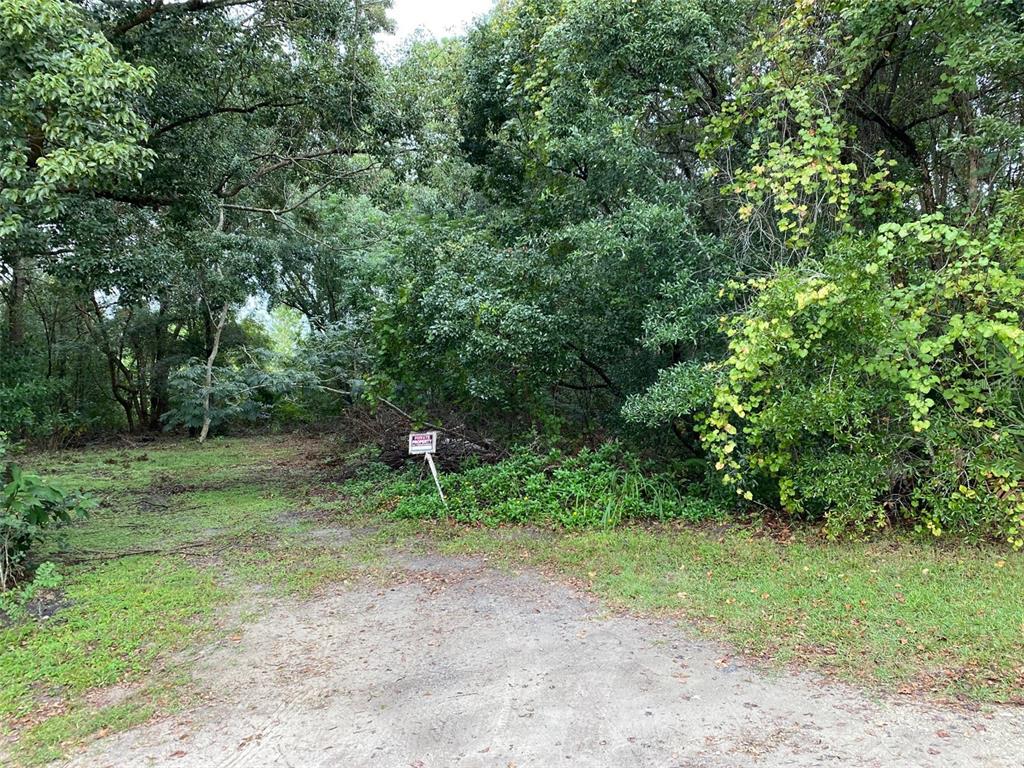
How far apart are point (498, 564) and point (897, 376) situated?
3.68 m

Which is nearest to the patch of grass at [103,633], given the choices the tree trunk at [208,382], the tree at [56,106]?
the tree at [56,106]

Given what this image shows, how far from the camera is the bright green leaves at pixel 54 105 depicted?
4.29 m

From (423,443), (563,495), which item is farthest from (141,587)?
(563,495)

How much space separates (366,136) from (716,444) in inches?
238

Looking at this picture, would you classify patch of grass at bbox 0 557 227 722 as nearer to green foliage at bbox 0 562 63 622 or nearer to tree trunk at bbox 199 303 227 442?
green foliage at bbox 0 562 63 622

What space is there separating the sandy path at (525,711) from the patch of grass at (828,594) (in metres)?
0.31

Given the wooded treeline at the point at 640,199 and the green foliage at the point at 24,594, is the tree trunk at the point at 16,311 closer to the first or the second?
the wooded treeline at the point at 640,199

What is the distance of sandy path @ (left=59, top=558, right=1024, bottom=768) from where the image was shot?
253cm

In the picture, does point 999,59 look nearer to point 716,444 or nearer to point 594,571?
point 716,444

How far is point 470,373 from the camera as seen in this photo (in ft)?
25.3

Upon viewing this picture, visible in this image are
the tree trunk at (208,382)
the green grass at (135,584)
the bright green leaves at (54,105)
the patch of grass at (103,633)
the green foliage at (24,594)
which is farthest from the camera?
the tree trunk at (208,382)

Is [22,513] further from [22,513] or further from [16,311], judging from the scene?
[16,311]

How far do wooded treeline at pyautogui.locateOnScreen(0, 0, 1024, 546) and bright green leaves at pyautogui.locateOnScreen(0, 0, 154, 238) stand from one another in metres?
0.02

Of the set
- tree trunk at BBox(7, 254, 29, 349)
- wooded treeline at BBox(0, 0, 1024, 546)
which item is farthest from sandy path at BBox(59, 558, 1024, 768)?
tree trunk at BBox(7, 254, 29, 349)
